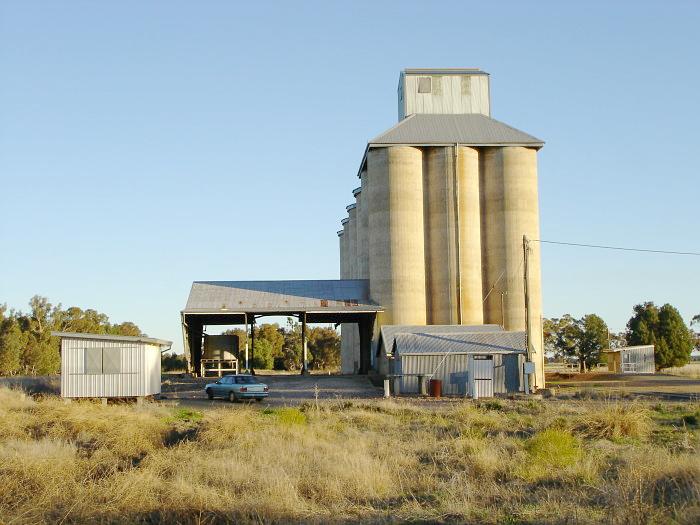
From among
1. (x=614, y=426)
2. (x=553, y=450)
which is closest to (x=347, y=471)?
(x=553, y=450)

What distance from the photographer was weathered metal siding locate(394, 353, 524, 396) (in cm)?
4553

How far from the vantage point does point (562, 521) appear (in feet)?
39.0

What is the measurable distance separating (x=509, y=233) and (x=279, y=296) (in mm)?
Answer: 17297

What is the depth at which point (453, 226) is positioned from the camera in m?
60.1

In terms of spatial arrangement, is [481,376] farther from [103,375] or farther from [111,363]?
[103,375]

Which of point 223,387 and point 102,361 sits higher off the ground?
point 102,361

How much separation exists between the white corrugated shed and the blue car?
11.6ft

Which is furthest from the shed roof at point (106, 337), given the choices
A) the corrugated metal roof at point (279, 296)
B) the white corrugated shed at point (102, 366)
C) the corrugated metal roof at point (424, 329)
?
the corrugated metal roof at point (279, 296)

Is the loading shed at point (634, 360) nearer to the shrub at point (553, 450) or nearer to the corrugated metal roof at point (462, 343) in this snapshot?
the corrugated metal roof at point (462, 343)

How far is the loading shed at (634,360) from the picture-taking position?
80875 mm

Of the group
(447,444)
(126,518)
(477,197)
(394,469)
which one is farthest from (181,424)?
(477,197)

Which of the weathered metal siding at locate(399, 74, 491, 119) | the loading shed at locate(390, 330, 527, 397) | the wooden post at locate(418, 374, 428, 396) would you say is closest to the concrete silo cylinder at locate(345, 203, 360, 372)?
the weathered metal siding at locate(399, 74, 491, 119)

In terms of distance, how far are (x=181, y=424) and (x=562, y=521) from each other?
18.3 m

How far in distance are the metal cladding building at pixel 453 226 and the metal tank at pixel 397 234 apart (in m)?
0.07
